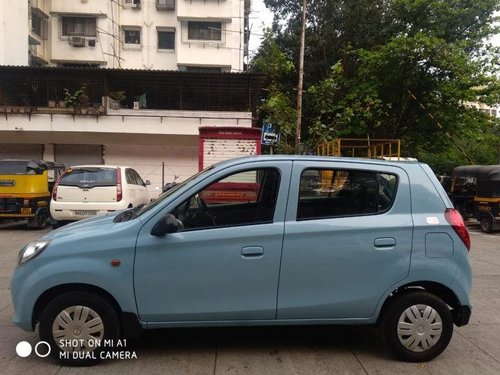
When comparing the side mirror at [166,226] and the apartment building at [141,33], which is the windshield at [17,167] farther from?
the apartment building at [141,33]

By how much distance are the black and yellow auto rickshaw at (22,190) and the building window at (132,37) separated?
61.9 feet

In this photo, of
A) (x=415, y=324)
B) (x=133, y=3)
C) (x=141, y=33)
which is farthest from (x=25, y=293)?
(x=133, y=3)

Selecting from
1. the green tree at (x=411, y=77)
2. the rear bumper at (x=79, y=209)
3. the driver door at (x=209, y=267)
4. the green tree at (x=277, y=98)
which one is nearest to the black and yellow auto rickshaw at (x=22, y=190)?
the rear bumper at (x=79, y=209)

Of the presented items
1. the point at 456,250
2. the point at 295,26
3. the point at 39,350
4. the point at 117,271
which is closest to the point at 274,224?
the point at 117,271

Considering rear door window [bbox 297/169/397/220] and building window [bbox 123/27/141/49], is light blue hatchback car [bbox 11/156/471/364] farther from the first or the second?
building window [bbox 123/27/141/49]

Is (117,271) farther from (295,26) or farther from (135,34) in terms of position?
(135,34)

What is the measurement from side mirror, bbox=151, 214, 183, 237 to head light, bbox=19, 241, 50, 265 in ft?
3.01

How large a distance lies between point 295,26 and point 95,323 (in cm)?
2634

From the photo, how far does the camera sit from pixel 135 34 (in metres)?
30.6

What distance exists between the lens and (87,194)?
11.2 m

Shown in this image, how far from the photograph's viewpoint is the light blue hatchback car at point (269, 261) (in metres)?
3.98

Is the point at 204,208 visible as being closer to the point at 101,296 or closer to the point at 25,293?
the point at 101,296

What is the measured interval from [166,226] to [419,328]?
2327mm

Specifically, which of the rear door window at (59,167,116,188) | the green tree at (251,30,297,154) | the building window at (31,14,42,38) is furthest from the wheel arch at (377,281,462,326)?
the building window at (31,14,42,38)
